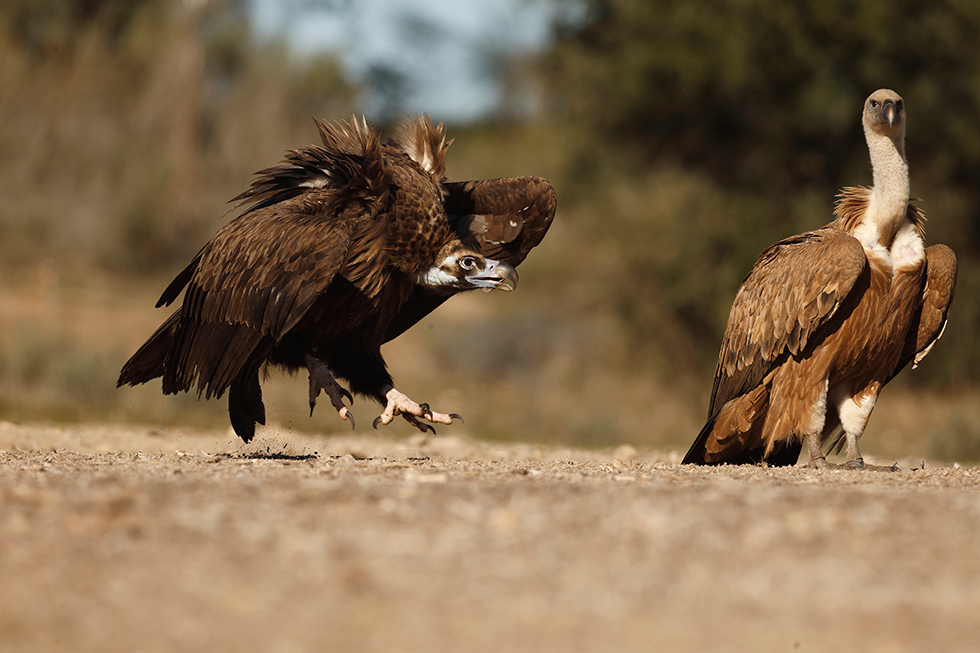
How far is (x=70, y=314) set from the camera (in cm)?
1830

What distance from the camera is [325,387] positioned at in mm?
6383

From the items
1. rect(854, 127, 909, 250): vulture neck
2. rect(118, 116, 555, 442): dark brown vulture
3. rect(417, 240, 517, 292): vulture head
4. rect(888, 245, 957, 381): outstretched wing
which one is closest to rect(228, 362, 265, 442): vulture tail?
rect(118, 116, 555, 442): dark brown vulture

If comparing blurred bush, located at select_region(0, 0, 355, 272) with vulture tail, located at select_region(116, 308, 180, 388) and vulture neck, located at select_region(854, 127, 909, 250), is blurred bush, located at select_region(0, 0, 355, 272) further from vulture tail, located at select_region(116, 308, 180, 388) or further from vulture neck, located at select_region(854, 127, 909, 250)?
vulture neck, located at select_region(854, 127, 909, 250)

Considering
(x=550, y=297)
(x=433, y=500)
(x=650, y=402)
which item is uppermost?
(x=550, y=297)

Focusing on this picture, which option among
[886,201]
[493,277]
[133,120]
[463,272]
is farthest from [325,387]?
[133,120]

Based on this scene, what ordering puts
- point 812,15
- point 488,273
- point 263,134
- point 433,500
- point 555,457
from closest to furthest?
point 433,500 → point 488,273 → point 555,457 → point 812,15 → point 263,134

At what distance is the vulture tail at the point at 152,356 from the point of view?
22.6 ft

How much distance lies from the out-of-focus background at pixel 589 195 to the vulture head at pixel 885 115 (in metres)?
5.43

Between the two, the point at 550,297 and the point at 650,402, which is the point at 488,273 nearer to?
the point at 650,402

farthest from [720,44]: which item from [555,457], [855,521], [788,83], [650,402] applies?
[855,521]

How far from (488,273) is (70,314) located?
13.4m

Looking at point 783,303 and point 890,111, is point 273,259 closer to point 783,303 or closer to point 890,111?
point 783,303

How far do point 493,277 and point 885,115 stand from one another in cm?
286

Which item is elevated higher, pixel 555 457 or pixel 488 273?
pixel 488 273
